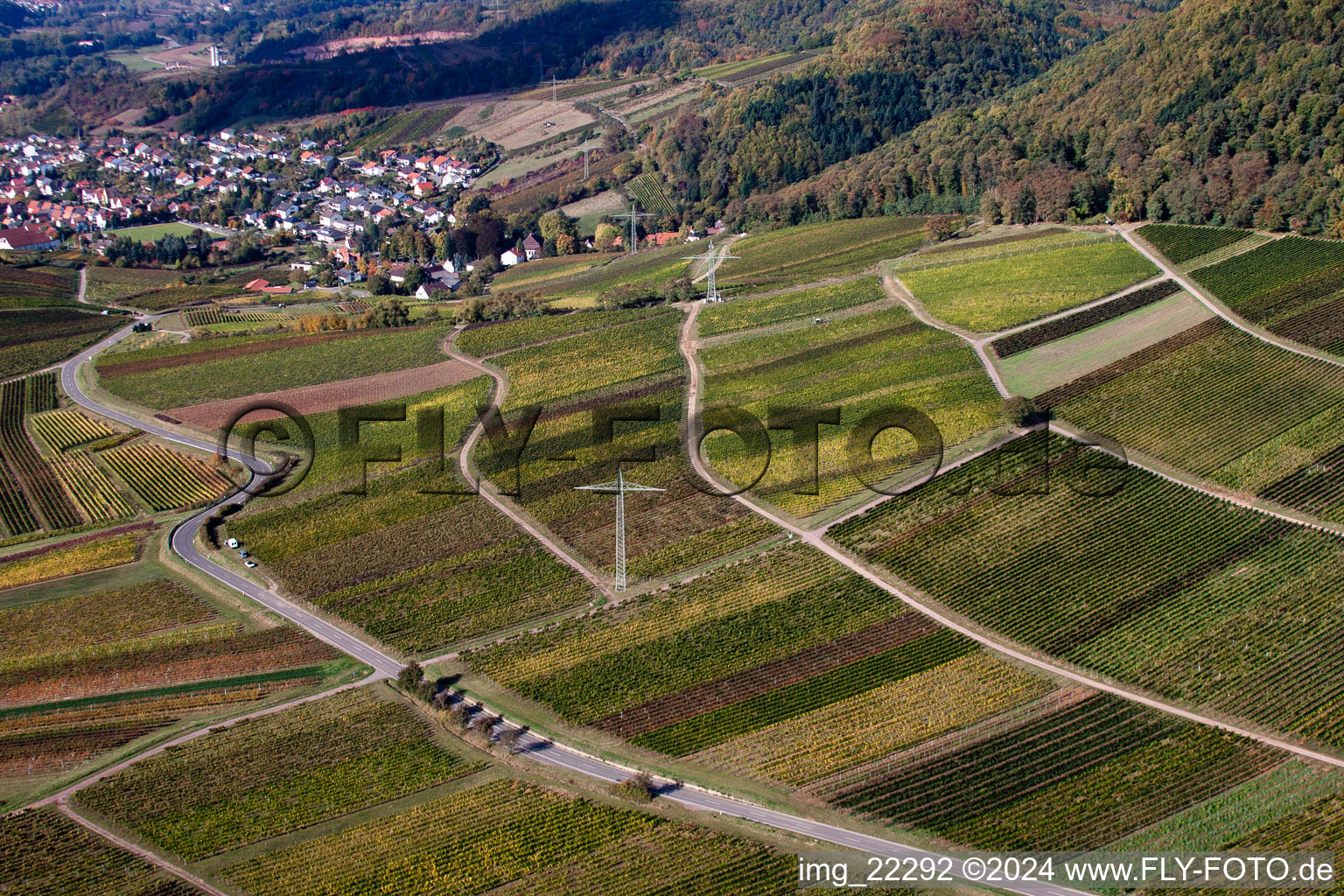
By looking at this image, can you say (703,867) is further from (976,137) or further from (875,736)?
(976,137)

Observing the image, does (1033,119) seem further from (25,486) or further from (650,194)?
(25,486)

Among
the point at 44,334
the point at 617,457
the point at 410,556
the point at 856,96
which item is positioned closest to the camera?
the point at 410,556

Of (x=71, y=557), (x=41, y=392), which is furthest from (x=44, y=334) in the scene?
(x=71, y=557)

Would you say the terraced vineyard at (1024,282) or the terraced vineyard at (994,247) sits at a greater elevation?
the terraced vineyard at (994,247)

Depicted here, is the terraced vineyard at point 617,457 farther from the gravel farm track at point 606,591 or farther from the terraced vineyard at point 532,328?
the terraced vineyard at point 532,328

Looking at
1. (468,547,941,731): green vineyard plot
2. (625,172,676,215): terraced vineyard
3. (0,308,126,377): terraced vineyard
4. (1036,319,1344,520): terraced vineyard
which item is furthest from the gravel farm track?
(625,172,676,215): terraced vineyard

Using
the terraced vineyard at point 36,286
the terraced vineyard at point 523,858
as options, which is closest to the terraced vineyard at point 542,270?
the terraced vineyard at point 36,286
